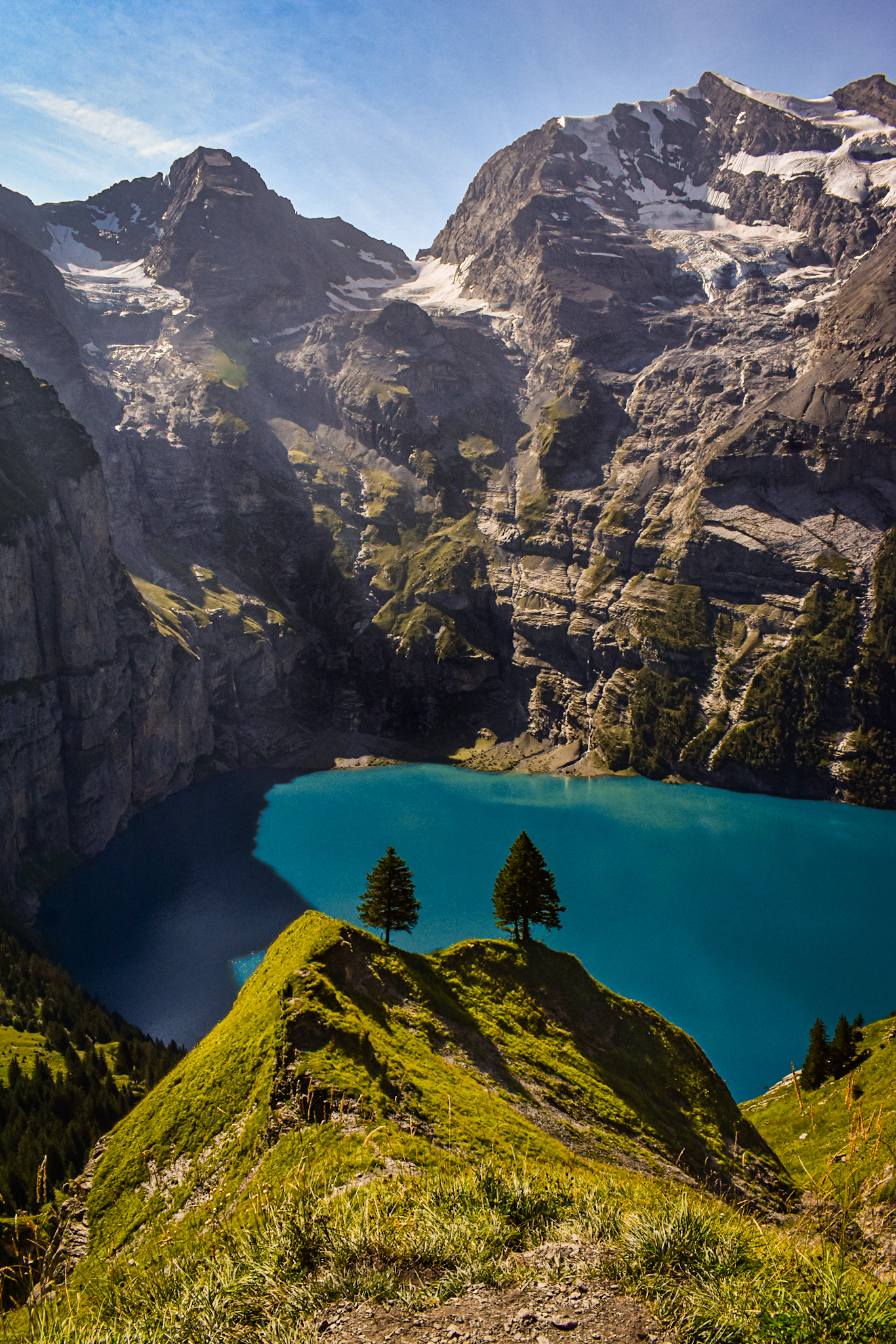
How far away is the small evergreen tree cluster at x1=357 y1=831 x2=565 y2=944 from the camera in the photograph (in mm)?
33750


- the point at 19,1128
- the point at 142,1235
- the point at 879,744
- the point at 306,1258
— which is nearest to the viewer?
the point at 306,1258

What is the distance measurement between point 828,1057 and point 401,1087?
38177 millimetres

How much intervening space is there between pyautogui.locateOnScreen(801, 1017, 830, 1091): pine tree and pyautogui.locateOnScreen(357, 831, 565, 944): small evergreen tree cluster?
957 inches

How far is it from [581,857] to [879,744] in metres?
82.1


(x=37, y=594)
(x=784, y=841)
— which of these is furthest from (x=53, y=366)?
(x=784, y=841)

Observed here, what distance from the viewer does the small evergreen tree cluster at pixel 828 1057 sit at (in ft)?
143

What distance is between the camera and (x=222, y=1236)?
10039 millimetres

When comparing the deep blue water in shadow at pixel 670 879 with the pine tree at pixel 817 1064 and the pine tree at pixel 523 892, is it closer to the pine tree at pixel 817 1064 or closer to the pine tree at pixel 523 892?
the pine tree at pixel 817 1064

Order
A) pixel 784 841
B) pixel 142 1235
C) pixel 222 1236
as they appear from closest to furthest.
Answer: pixel 222 1236 → pixel 142 1235 → pixel 784 841

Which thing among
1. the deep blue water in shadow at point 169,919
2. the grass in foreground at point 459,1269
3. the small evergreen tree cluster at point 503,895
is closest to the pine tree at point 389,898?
the small evergreen tree cluster at point 503,895

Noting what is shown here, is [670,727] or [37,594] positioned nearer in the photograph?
[37,594]

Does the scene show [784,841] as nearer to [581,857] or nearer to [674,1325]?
[581,857]

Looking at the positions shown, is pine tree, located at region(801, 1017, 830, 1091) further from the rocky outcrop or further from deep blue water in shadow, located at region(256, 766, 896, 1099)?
the rocky outcrop

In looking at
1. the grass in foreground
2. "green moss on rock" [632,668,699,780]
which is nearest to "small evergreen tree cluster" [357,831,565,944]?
the grass in foreground
